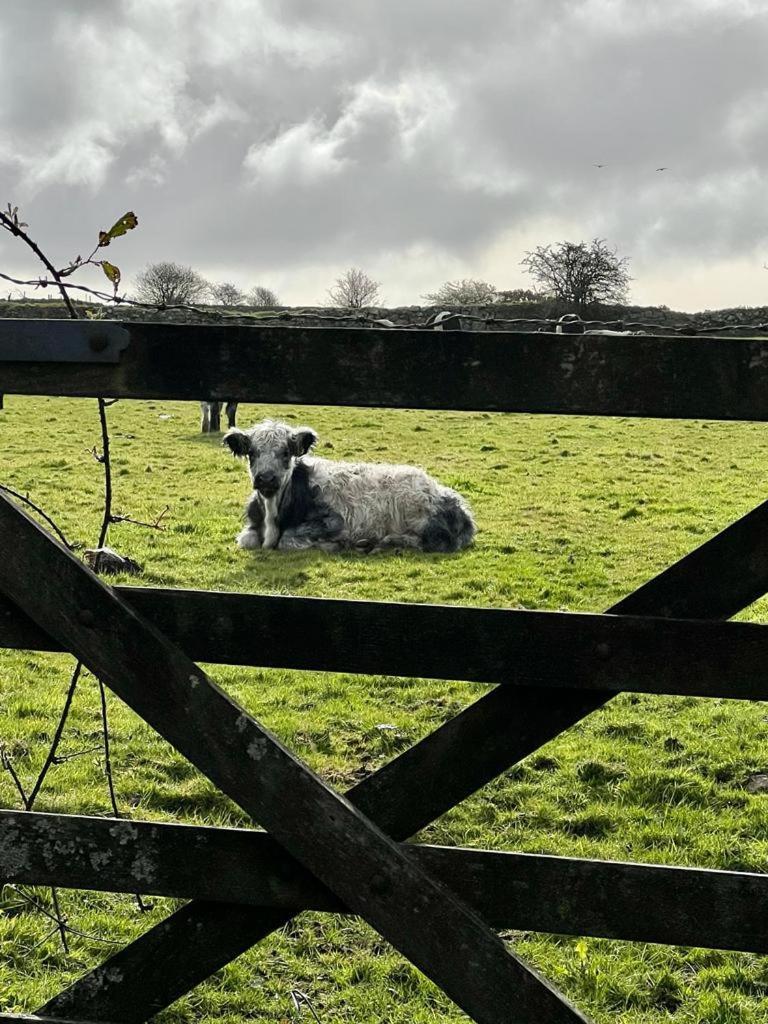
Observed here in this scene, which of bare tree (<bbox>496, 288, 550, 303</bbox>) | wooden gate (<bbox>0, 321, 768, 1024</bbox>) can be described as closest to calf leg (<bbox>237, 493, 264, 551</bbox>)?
wooden gate (<bbox>0, 321, 768, 1024</bbox>)

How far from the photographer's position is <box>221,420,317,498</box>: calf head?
1413 cm

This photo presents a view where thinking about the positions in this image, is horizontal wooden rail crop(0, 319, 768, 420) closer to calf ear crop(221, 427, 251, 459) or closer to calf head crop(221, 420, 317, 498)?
calf head crop(221, 420, 317, 498)

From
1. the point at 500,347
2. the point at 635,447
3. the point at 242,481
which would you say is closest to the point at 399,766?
the point at 500,347

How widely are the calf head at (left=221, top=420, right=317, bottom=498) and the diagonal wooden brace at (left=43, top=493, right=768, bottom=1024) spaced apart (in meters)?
11.0

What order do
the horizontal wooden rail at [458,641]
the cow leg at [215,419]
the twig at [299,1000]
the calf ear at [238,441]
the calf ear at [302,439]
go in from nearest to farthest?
the horizontal wooden rail at [458,641], the twig at [299,1000], the calf ear at [238,441], the calf ear at [302,439], the cow leg at [215,419]

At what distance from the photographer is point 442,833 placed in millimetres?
6051

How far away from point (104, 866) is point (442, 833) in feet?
10.4

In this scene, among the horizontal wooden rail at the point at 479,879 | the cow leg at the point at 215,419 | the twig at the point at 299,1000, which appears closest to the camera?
the horizontal wooden rail at the point at 479,879

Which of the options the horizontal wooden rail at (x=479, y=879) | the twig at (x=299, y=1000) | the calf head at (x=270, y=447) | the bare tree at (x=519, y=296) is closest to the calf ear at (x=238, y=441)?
the calf head at (x=270, y=447)

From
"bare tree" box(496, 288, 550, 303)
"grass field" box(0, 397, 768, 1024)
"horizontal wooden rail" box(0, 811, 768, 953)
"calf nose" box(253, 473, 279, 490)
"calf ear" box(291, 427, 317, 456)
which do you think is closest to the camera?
"horizontal wooden rail" box(0, 811, 768, 953)

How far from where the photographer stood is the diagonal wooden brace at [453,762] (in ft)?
9.89

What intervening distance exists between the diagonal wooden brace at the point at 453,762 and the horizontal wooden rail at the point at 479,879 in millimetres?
121

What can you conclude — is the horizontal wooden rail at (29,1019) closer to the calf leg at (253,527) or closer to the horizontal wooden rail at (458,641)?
the horizontal wooden rail at (458,641)

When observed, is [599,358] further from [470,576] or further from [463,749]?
[470,576]
